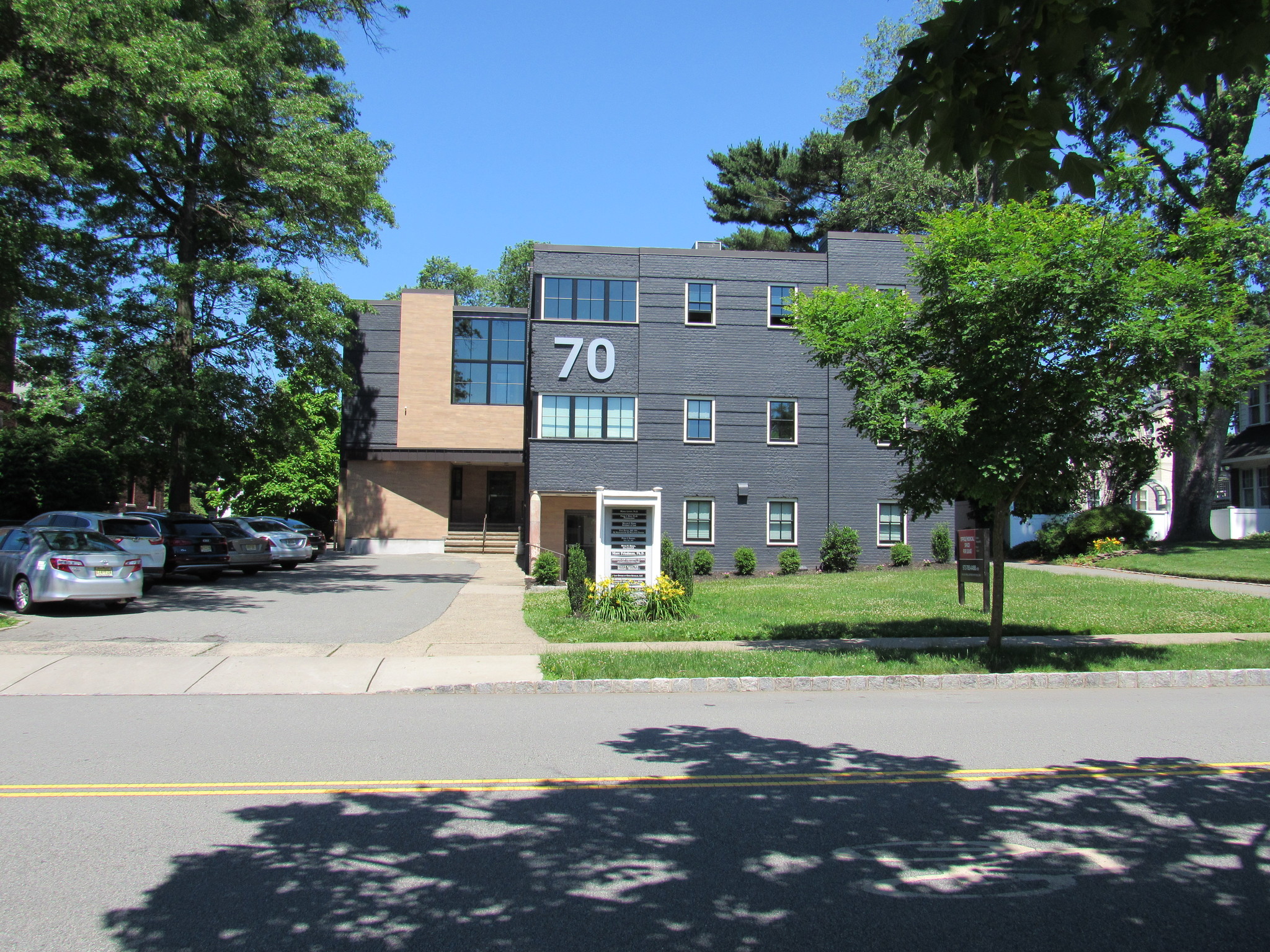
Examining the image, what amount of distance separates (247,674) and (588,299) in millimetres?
20355

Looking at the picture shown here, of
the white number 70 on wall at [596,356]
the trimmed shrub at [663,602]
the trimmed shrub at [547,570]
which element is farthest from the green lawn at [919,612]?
the white number 70 on wall at [596,356]

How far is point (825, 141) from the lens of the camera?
46500 millimetres

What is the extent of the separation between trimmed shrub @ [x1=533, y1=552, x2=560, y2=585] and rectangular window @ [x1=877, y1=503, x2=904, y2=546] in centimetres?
1190

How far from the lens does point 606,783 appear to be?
6.67 metres

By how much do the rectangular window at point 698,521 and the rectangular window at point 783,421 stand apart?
316 cm

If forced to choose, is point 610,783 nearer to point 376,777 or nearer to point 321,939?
point 376,777

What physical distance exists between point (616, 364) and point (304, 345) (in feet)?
31.6

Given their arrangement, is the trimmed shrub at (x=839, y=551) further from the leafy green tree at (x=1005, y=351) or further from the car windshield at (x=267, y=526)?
the car windshield at (x=267, y=526)

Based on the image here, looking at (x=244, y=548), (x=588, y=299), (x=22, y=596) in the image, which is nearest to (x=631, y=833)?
(x=22, y=596)

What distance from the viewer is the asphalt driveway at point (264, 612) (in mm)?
14102

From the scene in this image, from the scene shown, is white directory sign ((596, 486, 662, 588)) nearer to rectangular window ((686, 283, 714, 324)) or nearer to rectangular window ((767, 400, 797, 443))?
rectangular window ((767, 400, 797, 443))

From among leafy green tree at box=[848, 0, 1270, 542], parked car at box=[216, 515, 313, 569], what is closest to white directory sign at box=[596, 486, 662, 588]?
parked car at box=[216, 515, 313, 569]

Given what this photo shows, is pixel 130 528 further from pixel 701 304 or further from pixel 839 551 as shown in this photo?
pixel 839 551

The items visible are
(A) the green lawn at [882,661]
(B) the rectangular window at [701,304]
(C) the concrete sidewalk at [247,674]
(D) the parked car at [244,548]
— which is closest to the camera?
(C) the concrete sidewalk at [247,674]
